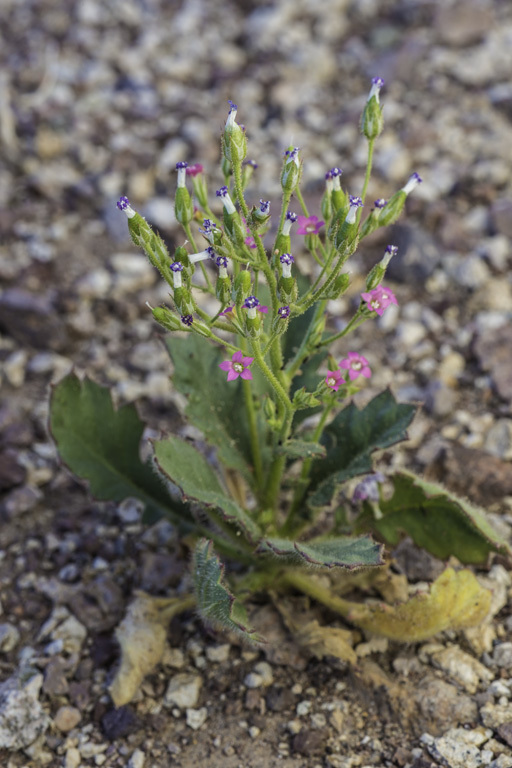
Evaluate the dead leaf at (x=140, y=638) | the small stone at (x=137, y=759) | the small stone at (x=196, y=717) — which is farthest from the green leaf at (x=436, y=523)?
the small stone at (x=137, y=759)

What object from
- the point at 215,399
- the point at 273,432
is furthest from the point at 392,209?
the point at 215,399

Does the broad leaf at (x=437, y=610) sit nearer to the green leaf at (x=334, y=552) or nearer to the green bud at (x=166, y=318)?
the green leaf at (x=334, y=552)

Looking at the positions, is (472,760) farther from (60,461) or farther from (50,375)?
(50,375)

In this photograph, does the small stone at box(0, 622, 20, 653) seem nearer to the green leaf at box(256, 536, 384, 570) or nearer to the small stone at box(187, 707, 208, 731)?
the small stone at box(187, 707, 208, 731)

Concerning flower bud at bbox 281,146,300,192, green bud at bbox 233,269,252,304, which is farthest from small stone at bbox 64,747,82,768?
flower bud at bbox 281,146,300,192

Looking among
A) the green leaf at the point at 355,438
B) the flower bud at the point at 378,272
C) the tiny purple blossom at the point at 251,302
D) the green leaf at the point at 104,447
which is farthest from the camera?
the green leaf at the point at 104,447

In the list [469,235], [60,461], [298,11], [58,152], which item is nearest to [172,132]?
[58,152]
